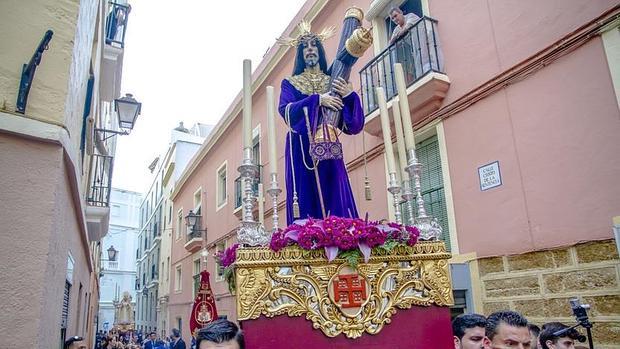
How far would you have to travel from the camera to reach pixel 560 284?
4.17m

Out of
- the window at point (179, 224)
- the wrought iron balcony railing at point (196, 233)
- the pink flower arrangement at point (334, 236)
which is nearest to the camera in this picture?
the pink flower arrangement at point (334, 236)

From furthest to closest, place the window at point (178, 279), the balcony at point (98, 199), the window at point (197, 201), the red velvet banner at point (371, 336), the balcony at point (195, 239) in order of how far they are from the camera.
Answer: the window at point (178, 279)
the window at point (197, 201)
the balcony at point (195, 239)
the balcony at point (98, 199)
the red velvet banner at point (371, 336)

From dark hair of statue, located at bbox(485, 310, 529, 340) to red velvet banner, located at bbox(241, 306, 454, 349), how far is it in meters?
0.33

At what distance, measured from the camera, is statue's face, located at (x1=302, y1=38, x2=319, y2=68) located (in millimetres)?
3229

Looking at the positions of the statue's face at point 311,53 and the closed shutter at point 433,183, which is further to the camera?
the closed shutter at point 433,183

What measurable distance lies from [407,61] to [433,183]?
1.72 metres

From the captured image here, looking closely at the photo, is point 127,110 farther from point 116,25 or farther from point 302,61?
point 302,61

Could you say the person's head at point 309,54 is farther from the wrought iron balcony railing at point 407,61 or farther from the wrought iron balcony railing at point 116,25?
the wrought iron balcony railing at point 116,25

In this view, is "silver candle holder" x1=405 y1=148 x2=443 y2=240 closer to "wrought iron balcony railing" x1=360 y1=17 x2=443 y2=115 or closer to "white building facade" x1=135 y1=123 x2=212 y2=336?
"wrought iron balcony railing" x1=360 y1=17 x2=443 y2=115

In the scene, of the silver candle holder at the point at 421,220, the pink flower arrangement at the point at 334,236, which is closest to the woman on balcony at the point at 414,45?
the silver candle holder at the point at 421,220

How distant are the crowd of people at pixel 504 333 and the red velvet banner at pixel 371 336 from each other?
1.10 ft

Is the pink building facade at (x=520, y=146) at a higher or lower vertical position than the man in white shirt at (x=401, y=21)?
lower

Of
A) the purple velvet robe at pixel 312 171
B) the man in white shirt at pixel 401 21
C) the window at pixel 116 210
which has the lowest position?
the purple velvet robe at pixel 312 171

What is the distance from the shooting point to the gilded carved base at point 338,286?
215 centimetres
